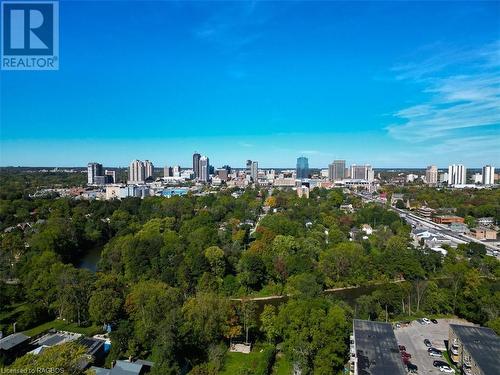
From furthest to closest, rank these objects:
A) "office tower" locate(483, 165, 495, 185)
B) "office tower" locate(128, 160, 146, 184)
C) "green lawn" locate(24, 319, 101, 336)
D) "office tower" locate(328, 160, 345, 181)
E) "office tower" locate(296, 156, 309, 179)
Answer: "office tower" locate(296, 156, 309, 179)
"office tower" locate(328, 160, 345, 181)
"office tower" locate(128, 160, 146, 184)
"office tower" locate(483, 165, 495, 185)
"green lawn" locate(24, 319, 101, 336)

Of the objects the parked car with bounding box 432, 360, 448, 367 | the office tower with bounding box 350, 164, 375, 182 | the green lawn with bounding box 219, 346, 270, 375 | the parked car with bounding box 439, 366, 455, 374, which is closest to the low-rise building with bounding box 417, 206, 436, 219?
the parked car with bounding box 432, 360, 448, 367

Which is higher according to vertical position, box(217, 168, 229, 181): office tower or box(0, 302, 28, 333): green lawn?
box(217, 168, 229, 181): office tower

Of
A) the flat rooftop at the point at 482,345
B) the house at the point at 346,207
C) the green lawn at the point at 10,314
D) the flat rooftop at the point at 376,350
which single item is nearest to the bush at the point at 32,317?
the green lawn at the point at 10,314

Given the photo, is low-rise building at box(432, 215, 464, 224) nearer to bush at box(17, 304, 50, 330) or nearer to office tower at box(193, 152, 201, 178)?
bush at box(17, 304, 50, 330)

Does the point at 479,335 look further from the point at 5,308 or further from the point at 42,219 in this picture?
the point at 42,219

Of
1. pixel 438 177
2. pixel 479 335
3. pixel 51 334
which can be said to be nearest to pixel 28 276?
pixel 51 334

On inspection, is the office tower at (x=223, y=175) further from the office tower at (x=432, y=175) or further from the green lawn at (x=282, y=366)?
the green lawn at (x=282, y=366)
